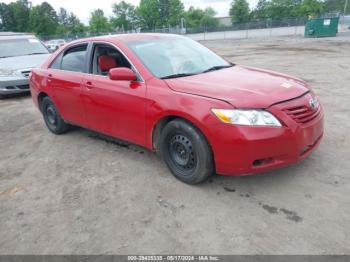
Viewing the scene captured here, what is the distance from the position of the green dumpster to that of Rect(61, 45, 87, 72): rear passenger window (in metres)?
25.1

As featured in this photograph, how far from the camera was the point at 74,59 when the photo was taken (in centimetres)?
482

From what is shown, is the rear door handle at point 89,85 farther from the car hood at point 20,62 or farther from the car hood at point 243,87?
the car hood at point 20,62

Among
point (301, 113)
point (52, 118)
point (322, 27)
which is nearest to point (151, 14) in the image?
point (322, 27)

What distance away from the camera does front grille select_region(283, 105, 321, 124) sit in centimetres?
309

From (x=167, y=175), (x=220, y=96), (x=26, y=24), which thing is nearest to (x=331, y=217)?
(x=220, y=96)

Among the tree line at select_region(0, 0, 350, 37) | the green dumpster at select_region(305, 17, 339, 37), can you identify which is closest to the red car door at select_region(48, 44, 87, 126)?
the green dumpster at select_region(305, 17, 339, 37)

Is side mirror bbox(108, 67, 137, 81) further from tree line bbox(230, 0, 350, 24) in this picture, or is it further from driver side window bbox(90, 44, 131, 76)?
tree line bbox(230, 0, 350, 24)

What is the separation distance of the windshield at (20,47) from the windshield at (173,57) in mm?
7232

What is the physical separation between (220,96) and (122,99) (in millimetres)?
1328

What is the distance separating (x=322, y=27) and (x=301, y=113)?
25918 millimetres

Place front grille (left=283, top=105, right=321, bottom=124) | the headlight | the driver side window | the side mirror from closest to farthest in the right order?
the headlight < front grille (left=283, top=105, right=321, bottom=124) < the side mirror < the driver side window

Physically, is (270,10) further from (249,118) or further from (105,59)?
(249,118)

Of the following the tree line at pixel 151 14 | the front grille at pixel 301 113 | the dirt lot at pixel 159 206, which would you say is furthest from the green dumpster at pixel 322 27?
the tree line at pixel 151 14

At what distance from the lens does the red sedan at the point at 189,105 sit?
118 inches
